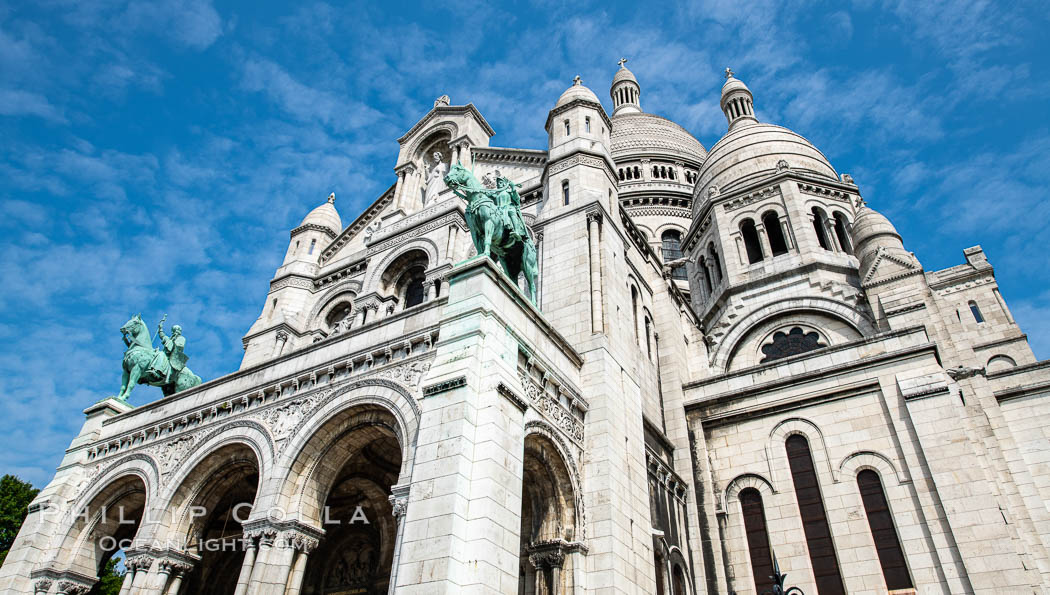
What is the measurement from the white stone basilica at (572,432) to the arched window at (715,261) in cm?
167

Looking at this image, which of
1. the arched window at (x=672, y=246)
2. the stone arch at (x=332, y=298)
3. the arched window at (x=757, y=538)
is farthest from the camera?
the arched window at (x=672, y=246)

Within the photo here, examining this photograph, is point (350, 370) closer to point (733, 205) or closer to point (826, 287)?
point (826, 287)

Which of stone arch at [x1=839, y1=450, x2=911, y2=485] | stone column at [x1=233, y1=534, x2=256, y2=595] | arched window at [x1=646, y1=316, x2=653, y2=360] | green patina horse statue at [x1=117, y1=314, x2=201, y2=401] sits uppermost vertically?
arched window at [x1=646, y1=316, x2=653, y2=360]

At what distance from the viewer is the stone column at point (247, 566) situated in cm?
1237

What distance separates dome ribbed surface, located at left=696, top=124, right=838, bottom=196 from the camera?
30.7 m

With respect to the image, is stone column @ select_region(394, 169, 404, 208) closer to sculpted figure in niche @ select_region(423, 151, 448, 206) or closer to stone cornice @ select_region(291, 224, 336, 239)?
sculpted figure in niche @ select_region(423, 151, 448, 206)

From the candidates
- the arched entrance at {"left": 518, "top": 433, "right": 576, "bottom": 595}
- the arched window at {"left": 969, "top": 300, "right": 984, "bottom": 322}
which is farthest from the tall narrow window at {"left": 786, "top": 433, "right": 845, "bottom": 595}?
the arched window at {"left": 969, "top": 300, "right": 984, "bottom": 322}

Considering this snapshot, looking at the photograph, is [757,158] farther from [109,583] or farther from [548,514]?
[109,583]

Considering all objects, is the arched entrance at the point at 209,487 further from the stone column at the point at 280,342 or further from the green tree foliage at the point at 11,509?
the green tree foliage at the point at 11,509

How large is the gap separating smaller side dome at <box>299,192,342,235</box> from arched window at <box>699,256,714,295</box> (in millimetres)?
16423

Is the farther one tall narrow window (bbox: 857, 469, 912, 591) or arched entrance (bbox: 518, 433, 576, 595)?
tall narrow window (bbox: 857, 469, 912, 591)

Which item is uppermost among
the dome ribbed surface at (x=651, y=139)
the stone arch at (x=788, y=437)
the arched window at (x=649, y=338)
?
the dome ribbed surface at (x=651, y=139)

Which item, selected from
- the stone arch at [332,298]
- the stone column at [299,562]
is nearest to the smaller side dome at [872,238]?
the stone arch at [332,298]

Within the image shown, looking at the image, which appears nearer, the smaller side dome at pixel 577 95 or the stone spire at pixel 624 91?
the smaller side dome at pixel 577 95
